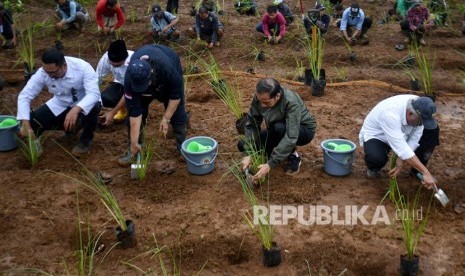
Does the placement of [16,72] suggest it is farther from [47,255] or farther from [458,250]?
[458,250]

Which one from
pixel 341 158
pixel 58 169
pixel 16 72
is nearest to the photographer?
pixel 341 158

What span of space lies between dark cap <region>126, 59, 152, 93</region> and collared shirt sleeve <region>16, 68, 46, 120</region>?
1.33 meters

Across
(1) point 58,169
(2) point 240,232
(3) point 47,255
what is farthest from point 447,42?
(3) point 47,255

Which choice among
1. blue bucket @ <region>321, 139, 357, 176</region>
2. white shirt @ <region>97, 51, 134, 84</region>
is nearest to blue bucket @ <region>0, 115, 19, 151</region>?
white shirt @ <region>97, 51, 134, 84</region>

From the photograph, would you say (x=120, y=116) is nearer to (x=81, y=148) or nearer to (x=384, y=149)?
(x=81, y=148)

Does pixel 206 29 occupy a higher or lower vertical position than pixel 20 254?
higher

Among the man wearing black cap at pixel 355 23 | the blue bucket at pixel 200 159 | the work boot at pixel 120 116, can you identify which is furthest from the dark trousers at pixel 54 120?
the man wearing black cap at pixel 355 23

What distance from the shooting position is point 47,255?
A: 3.14 m

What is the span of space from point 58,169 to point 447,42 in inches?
258

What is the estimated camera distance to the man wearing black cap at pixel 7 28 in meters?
7.49

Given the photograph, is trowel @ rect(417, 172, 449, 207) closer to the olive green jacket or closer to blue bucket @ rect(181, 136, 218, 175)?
the olive green jacket

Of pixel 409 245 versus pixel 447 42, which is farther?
pixel 447 42

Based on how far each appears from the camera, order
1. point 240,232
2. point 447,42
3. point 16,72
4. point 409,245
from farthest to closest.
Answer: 1. point 447,42
2. point 16,72
3. point 240,232
4. point 409,245

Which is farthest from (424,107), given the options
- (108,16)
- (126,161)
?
(108,16)
